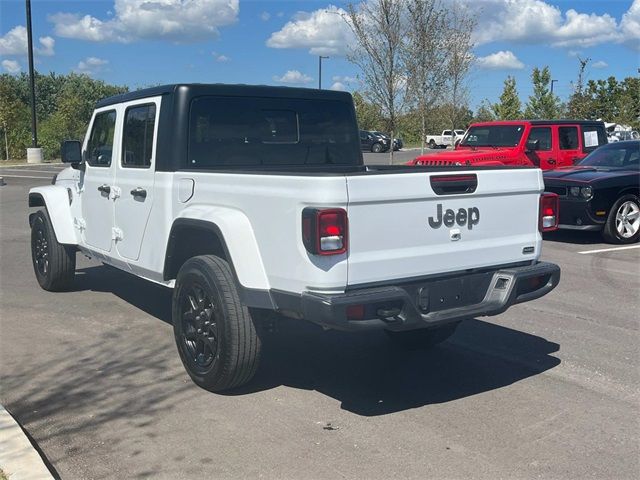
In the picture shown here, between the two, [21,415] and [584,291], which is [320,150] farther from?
[584,291]

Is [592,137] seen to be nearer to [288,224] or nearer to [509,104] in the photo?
[288,224]

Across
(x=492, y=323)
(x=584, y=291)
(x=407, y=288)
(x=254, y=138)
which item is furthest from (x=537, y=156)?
(x=407, y=288)

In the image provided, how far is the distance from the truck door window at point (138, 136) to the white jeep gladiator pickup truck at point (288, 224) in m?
0.02

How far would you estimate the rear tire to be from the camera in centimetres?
565

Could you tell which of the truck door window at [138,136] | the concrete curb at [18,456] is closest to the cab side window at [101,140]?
the truck door window at [138,136]

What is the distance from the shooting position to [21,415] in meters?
4.44

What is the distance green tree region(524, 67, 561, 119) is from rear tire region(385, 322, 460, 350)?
1136 inches

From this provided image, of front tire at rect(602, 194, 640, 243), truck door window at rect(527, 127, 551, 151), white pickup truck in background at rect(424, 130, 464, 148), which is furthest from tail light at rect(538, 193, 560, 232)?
white pickup truck in background at rect(424, 130, 464, 148)

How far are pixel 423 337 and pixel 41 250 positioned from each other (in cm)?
439

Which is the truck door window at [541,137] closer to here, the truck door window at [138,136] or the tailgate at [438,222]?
the tailgate at [438,222]

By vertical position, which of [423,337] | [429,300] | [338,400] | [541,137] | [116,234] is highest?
[541,137]

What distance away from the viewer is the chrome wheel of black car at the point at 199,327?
4.67 metres

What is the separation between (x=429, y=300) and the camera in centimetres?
429

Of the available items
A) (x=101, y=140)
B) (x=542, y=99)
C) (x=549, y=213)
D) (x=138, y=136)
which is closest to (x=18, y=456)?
(x=138, y=136)
